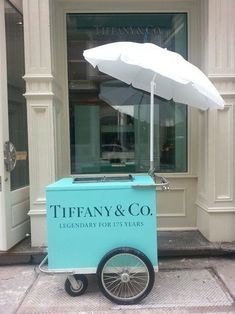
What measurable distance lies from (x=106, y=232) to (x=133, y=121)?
221 cm

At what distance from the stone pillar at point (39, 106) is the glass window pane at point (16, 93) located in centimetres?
33

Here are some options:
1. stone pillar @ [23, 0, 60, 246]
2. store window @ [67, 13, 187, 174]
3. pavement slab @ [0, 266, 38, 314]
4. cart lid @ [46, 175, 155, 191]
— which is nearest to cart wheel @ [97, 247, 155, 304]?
cart lid @ [46, 175, 155, 191]

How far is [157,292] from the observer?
3721 mm

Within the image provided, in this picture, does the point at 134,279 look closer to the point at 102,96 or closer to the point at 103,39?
the point at 102,96

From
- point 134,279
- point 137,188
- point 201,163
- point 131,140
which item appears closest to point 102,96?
→ point 131,140

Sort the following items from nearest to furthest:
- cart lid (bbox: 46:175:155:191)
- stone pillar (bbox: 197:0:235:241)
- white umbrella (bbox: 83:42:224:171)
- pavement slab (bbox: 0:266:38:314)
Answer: white umbrella (bbox: 83:42:224:171) < cart lid (bbox: 46:175:155:191) < pavement slab (bbox: 0:266:38:314) < stone pillar (bbox: 197:0:235:241)

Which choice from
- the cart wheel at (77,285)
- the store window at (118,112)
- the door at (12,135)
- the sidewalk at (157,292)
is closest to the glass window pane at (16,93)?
the door at (12,135)

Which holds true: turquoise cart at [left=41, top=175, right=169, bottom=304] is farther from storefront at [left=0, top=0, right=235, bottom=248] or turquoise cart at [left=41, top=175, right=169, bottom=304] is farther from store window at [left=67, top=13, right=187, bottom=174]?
store window at [left=67, top=13, right=187, bottom=174]

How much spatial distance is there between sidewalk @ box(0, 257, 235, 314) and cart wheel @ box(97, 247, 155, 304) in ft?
0.31

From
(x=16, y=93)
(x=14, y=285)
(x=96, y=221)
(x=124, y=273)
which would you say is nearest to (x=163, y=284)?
(x=124, y=273)

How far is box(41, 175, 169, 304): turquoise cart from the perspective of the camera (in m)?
3.45

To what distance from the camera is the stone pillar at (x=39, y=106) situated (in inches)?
179

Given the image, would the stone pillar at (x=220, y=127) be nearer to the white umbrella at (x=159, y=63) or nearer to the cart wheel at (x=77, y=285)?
the white umbrella at (x=159, y=63)

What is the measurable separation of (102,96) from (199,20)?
1.65m
